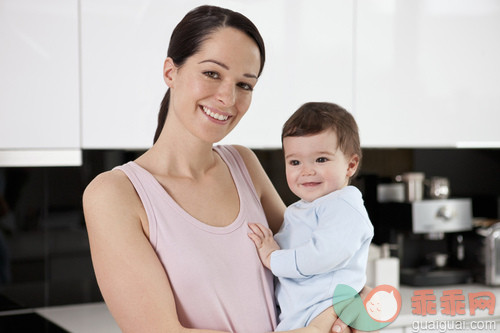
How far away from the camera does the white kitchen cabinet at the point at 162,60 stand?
6.96ft

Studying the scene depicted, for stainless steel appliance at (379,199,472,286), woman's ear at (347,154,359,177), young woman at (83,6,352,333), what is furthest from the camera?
stainless steel appliance at (379,199,472,286)

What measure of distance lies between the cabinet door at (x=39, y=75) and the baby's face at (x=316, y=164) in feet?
3.20

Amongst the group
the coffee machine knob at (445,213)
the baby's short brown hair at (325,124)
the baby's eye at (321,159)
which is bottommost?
the coffee machine knob at (445,213)

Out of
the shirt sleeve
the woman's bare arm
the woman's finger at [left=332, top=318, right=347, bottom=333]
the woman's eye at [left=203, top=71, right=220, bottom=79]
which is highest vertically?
the woman's eye at [left=203, top=71, right=220, bottom=79]

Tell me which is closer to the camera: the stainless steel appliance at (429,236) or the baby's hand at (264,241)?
the baby's hand at (264,241)

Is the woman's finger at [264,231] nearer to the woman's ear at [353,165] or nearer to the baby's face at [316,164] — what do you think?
the baby's face at [316,164]

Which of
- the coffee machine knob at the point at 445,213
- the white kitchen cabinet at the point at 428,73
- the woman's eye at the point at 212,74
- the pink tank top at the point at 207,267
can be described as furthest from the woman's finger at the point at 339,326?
the coffee machine knob at the point at 445,213

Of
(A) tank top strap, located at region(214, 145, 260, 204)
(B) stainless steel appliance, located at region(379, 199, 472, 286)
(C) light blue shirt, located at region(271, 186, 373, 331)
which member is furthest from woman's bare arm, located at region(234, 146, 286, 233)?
(B) stainless steel appliance, located at region(379, 199, 472, 286)

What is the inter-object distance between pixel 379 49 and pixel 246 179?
1.26m

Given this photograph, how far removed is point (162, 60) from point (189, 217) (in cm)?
103

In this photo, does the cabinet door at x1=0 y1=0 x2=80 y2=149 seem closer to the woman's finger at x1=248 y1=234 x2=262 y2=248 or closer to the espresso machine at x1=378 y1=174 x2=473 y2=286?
the woman's finger at x1=248 y1=234 x2=262 y2=248

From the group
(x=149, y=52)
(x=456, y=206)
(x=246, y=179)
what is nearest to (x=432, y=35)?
(x=456, y=206)

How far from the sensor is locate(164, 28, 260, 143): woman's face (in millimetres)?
1245

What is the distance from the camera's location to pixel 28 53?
204 centimetres
